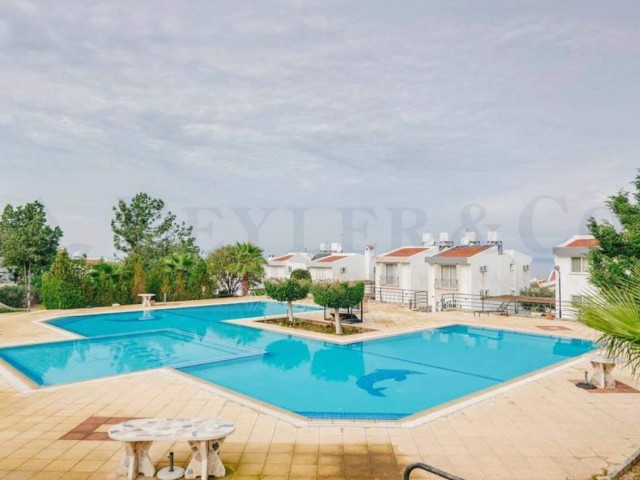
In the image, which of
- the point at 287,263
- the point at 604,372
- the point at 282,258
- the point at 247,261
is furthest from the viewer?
the point at 282,258

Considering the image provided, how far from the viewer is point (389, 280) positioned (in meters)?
35.5

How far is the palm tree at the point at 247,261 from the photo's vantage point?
31.0m

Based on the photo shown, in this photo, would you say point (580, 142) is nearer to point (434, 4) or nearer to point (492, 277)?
point (492, 277)

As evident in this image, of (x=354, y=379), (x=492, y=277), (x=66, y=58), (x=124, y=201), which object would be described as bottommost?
(x=354, y=379)

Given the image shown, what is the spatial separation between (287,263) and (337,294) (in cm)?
2901

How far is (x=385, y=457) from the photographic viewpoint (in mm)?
6125

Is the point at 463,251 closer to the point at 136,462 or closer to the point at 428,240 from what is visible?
the point at 428,240

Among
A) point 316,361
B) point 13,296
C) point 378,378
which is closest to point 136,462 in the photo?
point 378,378

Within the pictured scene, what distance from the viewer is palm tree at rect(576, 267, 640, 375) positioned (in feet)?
12.2

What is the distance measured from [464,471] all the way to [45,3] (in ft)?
56.7

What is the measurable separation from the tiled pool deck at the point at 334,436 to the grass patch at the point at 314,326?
27.1 feet

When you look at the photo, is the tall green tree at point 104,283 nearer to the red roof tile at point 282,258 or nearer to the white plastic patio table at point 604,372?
the red roof tile at point 282,258

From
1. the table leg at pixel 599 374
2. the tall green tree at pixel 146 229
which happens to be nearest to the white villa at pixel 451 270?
the table leg at pixel 599 374

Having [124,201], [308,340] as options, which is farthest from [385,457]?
[124,201]
